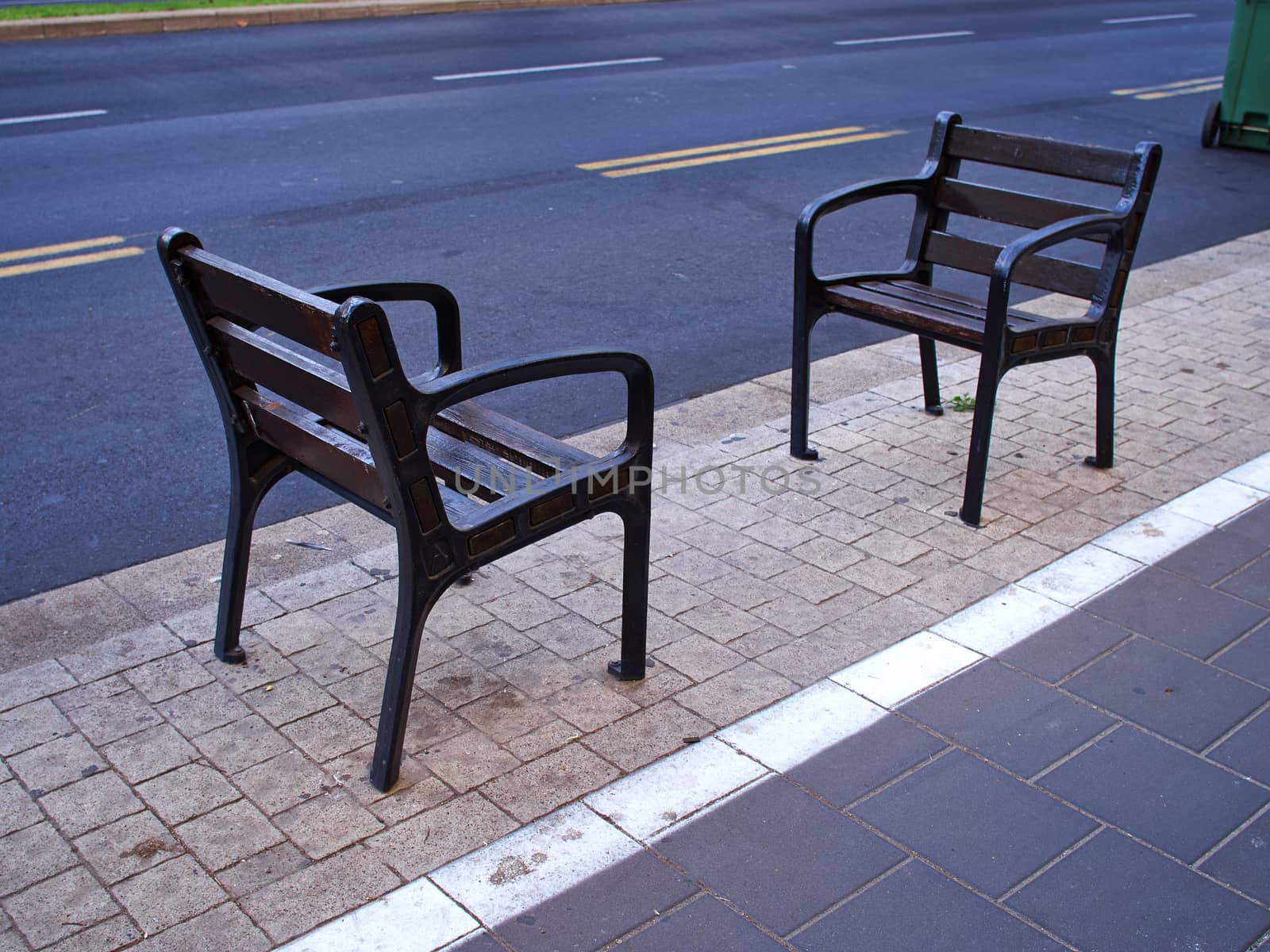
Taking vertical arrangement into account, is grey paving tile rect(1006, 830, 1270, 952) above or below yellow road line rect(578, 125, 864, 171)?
below

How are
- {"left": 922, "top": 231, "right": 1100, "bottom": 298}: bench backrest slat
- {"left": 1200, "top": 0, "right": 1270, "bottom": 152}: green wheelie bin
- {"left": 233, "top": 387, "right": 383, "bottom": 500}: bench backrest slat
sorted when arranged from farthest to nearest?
{"left": 1200, "top": 0, "right": 1270, "bottom": 152}: green wheelie bin → {"left": 922, "top": 231, "right": 1100, "bottom": 298}: bench backrest slat → {"left": 233, "top": 387, "right": 383, "bottom": 500}: bench backrest slat

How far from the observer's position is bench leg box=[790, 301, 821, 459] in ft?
16.0

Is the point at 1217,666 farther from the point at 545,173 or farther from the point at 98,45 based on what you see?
the point at 98,45

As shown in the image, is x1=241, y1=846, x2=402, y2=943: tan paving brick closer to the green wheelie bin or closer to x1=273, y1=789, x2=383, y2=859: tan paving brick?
x1=273, y1=789, x2=383, y2=859: tan paving brick

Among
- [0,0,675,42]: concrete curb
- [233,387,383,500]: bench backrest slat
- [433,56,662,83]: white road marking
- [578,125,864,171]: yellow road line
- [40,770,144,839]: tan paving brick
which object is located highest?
[0,0,675,42]: concrete curb

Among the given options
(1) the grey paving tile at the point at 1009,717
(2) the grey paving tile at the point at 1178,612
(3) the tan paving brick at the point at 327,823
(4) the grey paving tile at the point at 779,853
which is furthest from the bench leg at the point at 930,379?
(3) the tan paving brick at the point at 327,823

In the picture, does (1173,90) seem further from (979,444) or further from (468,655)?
(468,655)

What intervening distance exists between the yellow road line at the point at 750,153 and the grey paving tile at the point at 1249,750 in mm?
7048

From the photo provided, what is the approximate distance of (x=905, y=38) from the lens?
57.6ft

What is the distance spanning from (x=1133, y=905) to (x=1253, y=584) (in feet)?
5.54

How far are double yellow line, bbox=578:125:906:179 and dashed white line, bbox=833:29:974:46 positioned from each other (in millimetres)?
5948

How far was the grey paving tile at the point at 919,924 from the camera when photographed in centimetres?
263

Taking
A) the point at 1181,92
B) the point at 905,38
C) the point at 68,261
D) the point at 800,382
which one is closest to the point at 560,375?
the point at 800,382

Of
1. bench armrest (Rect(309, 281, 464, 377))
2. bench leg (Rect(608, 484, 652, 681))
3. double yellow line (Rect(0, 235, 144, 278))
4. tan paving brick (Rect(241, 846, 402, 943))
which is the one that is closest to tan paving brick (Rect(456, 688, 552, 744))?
bench leg (Rect(608, 484, 652, 681))
